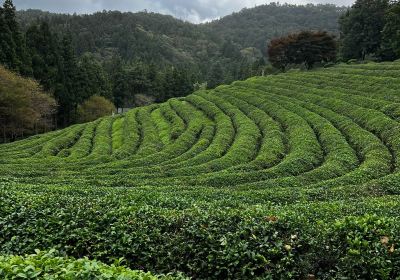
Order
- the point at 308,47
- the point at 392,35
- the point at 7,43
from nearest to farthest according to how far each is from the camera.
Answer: the point at 7,43
the point at 392,35
the point at 308,47

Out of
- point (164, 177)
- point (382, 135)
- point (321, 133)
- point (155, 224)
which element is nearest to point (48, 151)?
point (164, 177)

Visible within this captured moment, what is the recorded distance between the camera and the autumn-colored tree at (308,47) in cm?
8088

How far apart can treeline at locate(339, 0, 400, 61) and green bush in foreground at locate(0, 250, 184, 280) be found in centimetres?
7408

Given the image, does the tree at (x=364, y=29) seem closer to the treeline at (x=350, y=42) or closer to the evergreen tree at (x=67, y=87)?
the treeline at (x=350, y=42)

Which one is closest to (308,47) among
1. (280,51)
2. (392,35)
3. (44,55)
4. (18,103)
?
(280,51)

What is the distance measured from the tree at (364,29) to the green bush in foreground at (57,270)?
80.5 m

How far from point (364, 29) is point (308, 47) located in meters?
11.0

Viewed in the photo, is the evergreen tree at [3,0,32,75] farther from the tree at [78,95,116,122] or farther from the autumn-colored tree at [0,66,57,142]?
the tree at [78,95,116,122]

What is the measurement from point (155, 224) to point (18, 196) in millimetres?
5180

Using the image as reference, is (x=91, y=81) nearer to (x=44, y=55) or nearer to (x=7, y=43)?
(x=44, y=55)

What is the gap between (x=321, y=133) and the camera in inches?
1435

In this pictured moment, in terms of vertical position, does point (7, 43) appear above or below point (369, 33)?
below

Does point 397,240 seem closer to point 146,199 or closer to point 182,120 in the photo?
point 146,199

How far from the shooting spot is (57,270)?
620 centimetres
